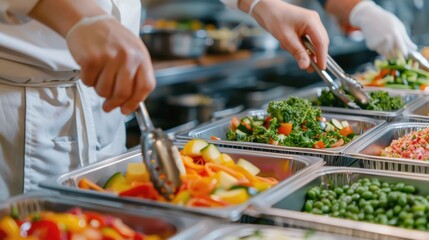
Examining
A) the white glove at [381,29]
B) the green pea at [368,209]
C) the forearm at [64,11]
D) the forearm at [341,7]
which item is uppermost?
the forearm at [341,7]

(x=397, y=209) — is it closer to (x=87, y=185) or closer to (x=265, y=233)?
(x=265, y=233)

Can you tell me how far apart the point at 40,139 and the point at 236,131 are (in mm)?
743

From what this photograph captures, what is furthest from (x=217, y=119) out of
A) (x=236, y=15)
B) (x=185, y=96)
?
(x=236, y=15)

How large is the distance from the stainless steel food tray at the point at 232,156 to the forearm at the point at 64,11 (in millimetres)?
428

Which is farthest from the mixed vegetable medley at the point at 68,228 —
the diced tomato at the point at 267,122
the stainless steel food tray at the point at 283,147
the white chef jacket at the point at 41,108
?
the diced tomato at the point at 267,122

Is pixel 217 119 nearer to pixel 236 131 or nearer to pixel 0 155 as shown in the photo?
pixel 236 131

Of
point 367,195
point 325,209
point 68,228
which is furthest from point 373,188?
point 68,228

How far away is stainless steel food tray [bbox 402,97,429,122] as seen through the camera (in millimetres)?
2816

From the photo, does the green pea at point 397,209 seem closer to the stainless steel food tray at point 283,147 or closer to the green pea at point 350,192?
the green pea at point 350,192

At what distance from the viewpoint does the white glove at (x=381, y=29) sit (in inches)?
140

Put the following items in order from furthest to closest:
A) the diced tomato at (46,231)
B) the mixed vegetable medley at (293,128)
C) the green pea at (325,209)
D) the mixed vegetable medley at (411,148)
A: the mixed vegetable medley at (293,128) < the mixed vegetable medley at (411,148) < the green pea at (325,209) < the diced tomato at (46,231)

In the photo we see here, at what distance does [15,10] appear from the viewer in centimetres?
172

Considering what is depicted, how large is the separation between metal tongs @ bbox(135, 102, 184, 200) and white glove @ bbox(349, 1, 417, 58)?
7.37ft

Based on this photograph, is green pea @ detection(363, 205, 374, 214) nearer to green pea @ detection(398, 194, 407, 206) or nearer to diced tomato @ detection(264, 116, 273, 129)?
green pea @ detection(398, 194, 407, 206)
